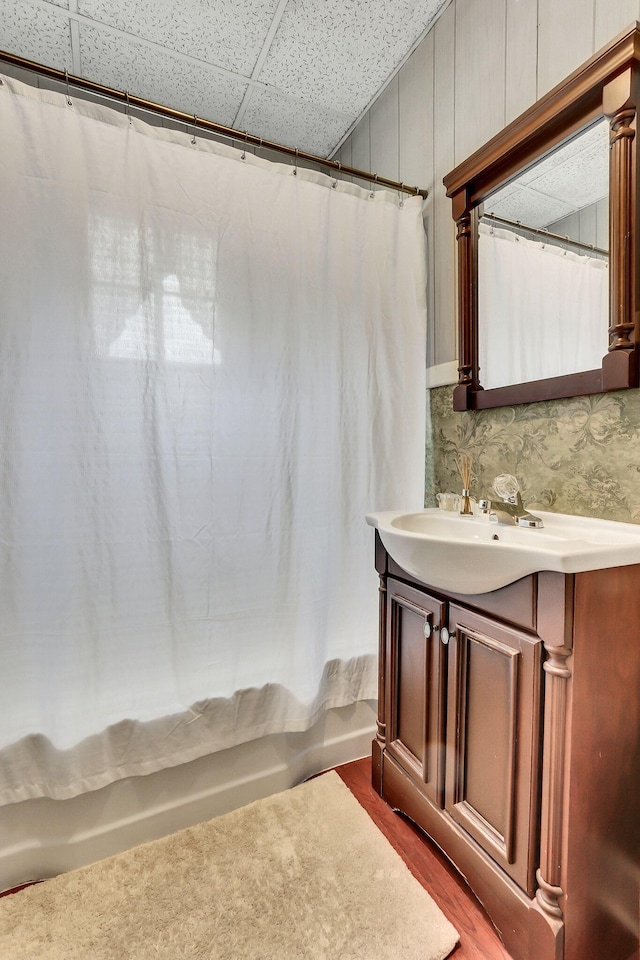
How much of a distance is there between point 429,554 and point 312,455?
1.96ft

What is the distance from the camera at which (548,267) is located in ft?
4.14

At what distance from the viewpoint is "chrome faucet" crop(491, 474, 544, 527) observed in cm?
120

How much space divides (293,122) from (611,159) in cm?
141

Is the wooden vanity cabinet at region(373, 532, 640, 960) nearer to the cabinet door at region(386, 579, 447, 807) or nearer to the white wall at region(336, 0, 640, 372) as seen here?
the cabinet door at region(386, 579, 447, 807)

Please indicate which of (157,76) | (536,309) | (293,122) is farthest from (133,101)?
(536,309)

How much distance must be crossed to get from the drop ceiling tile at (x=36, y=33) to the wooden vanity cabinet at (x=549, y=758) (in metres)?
2.21

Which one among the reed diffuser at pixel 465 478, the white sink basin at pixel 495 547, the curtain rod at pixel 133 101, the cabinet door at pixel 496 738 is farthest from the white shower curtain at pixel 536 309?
the cabinet door at pixel 496 738

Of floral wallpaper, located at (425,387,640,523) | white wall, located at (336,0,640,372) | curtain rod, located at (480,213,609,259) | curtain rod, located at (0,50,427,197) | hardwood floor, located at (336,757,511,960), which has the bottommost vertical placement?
hardwood floor, located at (336,757,511,960)

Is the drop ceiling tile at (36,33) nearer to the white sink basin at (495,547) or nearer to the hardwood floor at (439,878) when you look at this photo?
the white sink basin at (495,547)

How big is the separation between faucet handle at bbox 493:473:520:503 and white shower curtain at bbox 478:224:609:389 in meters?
0.30

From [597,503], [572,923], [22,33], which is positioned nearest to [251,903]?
[572,923]

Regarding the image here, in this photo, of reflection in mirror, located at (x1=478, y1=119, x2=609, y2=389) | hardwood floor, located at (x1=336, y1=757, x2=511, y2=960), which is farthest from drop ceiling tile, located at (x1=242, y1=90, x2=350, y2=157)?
hardwood floor, located at (x1=336, y1=757, x2=511, y2=960)

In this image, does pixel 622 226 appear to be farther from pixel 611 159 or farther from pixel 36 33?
pixel 36 33

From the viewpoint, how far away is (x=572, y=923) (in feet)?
2.87
